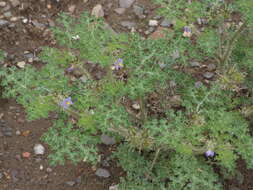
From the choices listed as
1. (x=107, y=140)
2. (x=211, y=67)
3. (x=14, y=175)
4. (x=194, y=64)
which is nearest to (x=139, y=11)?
(x=194, y=64)

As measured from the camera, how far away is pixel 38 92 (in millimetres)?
2775

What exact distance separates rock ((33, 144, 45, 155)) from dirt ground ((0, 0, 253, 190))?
1.6 inches

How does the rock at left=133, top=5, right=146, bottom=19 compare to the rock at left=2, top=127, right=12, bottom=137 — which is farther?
the rock at left=133, top=5, right=146, bottom=19

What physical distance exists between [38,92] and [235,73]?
150 centimetres

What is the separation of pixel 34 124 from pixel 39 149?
30 centimetres

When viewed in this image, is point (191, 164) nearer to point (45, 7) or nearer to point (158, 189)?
point (158, 189)

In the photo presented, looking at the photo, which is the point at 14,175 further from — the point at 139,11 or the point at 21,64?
the point at 139,11

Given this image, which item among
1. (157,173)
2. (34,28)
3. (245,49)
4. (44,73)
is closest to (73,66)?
(44,73)

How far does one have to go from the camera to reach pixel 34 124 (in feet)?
12.9

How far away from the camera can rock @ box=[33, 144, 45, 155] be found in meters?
3.76

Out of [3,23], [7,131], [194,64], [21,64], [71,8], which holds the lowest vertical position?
[7,131]

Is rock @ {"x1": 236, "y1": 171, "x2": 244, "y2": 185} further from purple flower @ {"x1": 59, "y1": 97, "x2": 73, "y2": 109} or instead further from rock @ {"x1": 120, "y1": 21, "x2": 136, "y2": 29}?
rock @ {"x1": 120, "y1": 21, "x2": 136, "y2": 29}

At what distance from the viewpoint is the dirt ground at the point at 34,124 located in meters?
3.57

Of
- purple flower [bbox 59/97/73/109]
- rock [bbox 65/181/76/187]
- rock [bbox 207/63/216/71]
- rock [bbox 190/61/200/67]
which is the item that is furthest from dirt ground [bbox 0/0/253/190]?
purple flower [bbox 59/97/73/109]
